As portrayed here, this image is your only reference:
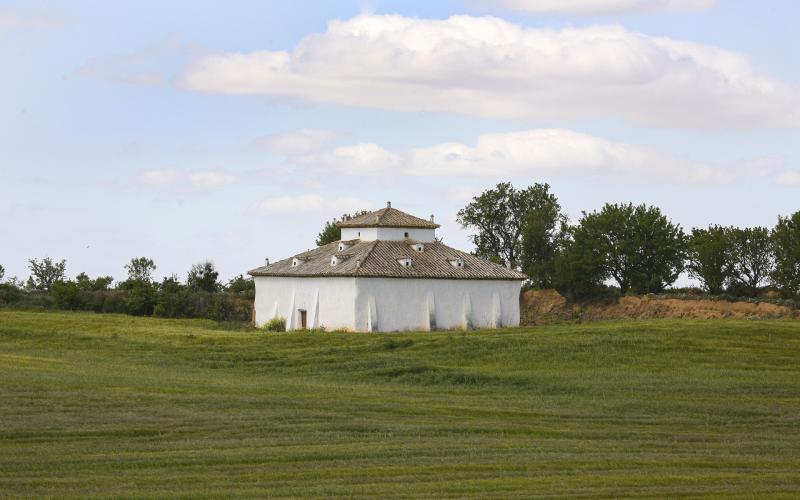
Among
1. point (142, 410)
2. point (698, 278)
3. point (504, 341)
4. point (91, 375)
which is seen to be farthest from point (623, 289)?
point (142, 410)

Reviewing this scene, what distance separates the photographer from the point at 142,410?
25750 millimetres

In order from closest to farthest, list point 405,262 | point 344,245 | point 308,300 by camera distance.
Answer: point 405,262
point 308,300
point 344,245

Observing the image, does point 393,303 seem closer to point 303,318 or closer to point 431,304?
point 431,304

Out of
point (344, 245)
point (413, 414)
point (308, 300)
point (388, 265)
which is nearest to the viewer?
point (413, 414)

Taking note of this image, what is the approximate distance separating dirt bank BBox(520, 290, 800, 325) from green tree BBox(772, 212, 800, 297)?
13.1ft

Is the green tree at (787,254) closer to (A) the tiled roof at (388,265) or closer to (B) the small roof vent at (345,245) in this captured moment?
(A) the tiled roof at (388,265)

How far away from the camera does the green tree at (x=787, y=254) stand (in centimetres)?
7212

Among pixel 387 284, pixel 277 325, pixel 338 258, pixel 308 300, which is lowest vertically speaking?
pixel 277 325

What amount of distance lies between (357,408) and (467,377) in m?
8.53

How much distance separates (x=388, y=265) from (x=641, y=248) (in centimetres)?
2676

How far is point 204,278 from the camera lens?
254ft

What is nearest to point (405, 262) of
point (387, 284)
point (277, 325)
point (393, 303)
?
point (387, 284)

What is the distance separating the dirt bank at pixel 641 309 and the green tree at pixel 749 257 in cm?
574

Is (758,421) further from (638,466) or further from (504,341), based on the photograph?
(504,341)
